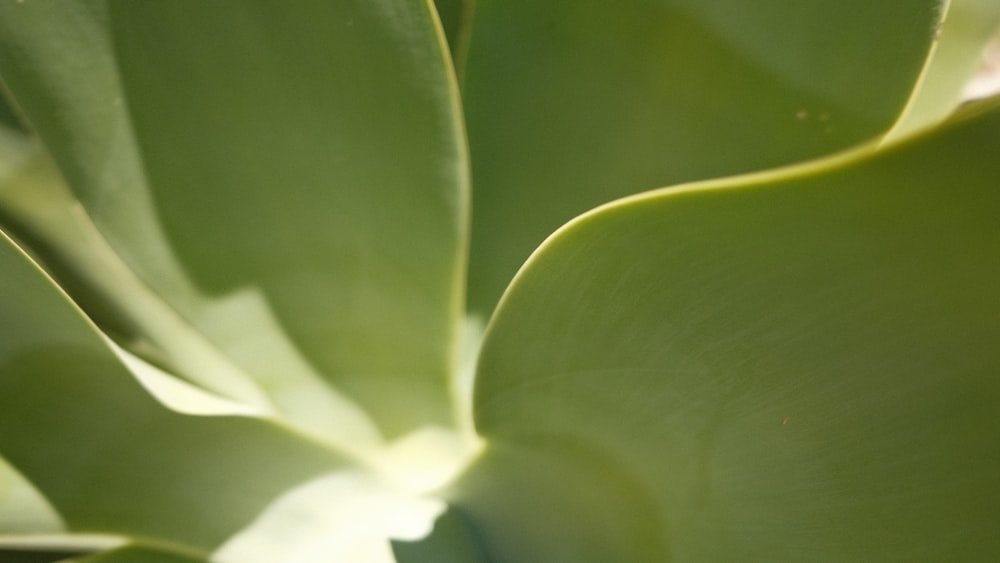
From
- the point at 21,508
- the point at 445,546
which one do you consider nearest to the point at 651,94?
the point at 445,546

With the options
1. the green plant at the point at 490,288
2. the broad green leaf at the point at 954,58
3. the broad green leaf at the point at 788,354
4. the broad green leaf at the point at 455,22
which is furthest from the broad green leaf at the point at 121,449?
the broad green leaf at the point at 954,58

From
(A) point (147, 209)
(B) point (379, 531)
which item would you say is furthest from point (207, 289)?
(B) point (379, 531)

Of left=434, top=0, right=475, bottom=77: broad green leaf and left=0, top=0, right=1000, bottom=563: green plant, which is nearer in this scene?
left=0, top=0, right=1000, bottom=563: green plant

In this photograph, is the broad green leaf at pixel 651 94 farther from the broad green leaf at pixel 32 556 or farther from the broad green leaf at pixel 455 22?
the broad green leaf at pixel 32 556

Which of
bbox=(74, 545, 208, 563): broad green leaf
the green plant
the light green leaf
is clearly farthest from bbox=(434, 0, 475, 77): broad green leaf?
bbox=(74, 545, 208, 563): broad green leaf

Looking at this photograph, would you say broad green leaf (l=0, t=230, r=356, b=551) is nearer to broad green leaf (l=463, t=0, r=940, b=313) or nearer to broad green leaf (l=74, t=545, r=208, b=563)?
broad green leaf (l=74, t=545, r=208, b=563)

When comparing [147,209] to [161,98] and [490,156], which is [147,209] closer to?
[161,98]

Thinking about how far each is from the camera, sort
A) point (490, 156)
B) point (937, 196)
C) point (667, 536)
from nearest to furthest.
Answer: point (937, 196) < point (667, 536) < point (490, 156)

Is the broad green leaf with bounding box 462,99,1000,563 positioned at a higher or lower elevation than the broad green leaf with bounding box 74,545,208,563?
higher

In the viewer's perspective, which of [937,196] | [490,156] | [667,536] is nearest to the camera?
[937,196]
